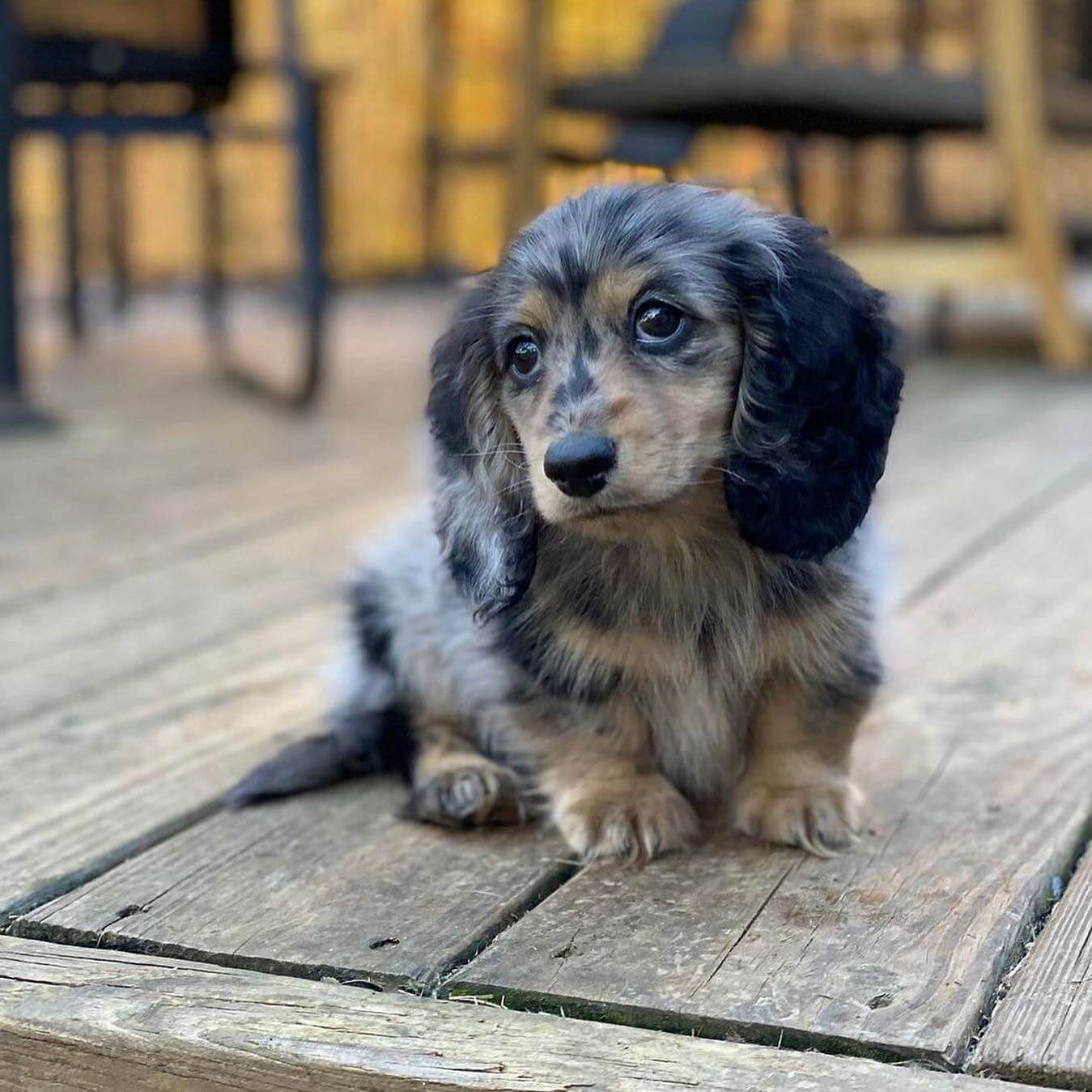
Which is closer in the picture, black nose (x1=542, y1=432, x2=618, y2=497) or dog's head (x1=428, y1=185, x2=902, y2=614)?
black nose (x1=542, y1=432, x2=618, y2=497)

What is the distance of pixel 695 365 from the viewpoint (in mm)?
1886

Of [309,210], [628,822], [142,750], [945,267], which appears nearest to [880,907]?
[628,822]

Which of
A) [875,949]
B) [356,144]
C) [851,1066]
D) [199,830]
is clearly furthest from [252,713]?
[356,144]

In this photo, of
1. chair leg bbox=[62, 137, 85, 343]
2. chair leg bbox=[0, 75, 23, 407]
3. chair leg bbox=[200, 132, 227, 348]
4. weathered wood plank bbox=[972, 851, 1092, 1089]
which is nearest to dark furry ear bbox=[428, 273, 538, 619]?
weathered wood plank bbox=[972, 851, 1092, 1089]

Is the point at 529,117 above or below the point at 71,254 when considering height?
above

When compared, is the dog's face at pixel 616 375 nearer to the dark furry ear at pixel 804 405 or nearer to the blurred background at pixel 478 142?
the dark furry ear at pixel 804 405

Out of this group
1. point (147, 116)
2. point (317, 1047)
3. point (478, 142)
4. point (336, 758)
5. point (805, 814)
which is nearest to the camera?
point (317, 1047)

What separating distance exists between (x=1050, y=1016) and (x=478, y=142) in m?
9.16

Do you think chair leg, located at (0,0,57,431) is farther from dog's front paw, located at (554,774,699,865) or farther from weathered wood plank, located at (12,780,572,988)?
dog's front paw, located at (554,774,699,865)

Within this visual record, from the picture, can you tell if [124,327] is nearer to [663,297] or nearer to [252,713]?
[252,713]

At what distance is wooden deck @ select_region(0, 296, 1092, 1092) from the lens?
1.47 meters

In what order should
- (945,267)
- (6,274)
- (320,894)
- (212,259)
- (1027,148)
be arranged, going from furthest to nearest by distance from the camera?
(212,259) → (945,267) → (1027,148) → (6,274) → (320,894)

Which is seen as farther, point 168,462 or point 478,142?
point 478,142

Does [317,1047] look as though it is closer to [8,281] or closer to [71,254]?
[8,281]
